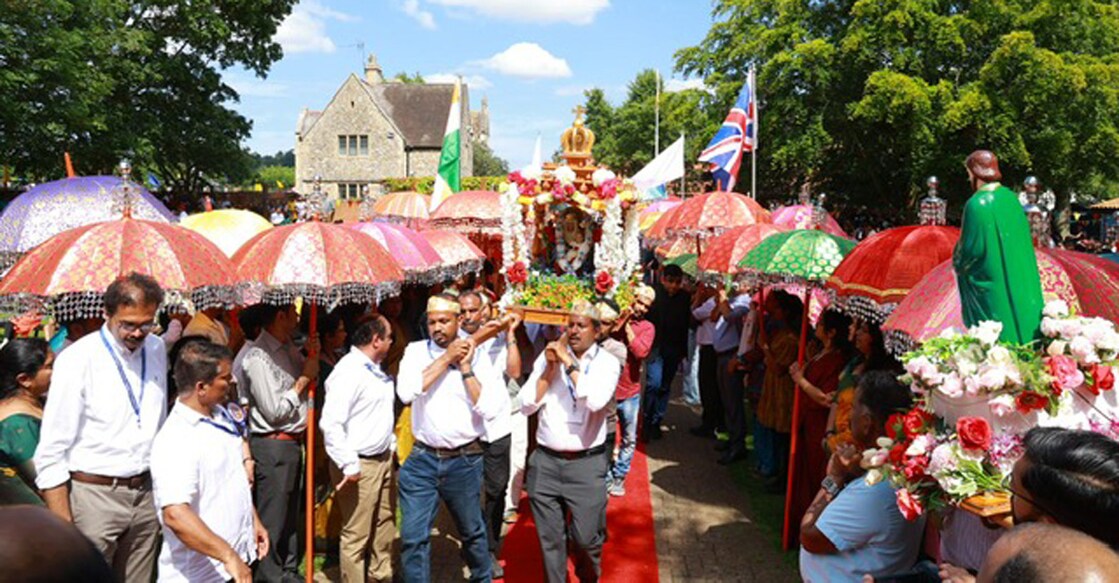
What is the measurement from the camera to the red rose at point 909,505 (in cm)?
315

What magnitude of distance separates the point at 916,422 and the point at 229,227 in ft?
25.1

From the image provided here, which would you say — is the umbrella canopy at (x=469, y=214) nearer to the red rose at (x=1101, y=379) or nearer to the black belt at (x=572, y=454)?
the black belt at (x=572, y=454)

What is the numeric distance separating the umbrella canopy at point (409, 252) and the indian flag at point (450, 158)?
373cm

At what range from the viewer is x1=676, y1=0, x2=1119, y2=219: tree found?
22.6 m

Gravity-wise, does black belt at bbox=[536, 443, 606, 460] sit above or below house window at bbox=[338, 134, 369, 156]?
below

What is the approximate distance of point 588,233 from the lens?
6574mm

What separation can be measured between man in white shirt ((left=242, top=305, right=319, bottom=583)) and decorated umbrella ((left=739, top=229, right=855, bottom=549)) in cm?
334

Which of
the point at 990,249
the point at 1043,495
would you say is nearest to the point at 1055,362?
the point at 990,249

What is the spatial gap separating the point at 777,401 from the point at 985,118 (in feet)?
63.4

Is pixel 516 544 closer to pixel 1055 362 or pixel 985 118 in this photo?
pixel 1055 362

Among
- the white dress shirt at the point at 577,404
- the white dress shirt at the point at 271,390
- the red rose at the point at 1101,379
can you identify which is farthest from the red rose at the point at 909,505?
the white dress shirt at the point at 271,390

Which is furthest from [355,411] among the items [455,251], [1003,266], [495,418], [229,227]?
[229,227]

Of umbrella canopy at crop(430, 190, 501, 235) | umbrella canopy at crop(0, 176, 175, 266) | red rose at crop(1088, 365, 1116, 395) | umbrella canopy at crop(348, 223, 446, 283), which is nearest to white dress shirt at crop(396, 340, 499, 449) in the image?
umbrella canopy at crop(348, 223, 446, 283)

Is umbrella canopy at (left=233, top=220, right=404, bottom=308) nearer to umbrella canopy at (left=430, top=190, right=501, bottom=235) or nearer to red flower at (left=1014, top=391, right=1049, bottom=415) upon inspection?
red flower at (left=1014, top=391, right=1049, bottom=415)
